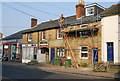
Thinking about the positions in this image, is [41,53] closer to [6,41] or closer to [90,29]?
[90,29]

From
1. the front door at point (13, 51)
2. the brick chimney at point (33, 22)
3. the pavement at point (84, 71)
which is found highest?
the brick chimney at point (33, 22)

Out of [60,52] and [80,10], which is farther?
[80,10]

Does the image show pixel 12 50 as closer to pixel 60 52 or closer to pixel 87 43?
pixel 60 52

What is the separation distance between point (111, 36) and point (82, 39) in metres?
4.03

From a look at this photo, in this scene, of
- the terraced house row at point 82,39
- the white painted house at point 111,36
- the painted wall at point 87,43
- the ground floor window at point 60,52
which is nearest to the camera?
the white painted house at point 111,36

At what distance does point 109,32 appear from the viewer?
55.1 feet

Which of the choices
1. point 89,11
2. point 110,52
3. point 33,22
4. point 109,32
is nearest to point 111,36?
point 109,32

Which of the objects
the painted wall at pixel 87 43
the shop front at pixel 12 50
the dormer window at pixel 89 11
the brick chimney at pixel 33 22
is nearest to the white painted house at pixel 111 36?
the painted wall at pixel 87 43

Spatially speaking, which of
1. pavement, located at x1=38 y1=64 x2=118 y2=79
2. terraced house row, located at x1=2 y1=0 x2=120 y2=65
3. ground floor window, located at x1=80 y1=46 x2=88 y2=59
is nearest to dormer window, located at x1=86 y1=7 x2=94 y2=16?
terraced house row, located at x1=2 y1=0 x2=120 y2=65

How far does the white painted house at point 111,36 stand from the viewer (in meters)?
16.1

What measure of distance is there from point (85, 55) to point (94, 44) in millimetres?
1997

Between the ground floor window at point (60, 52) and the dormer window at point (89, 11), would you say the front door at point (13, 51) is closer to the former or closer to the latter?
the ground floor window at point (60, 52)

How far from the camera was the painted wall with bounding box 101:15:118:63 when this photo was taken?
53.1 feet

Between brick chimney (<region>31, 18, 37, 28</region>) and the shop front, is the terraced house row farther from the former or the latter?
brick chimney (<region>31, 18, 37, 28</region>)
